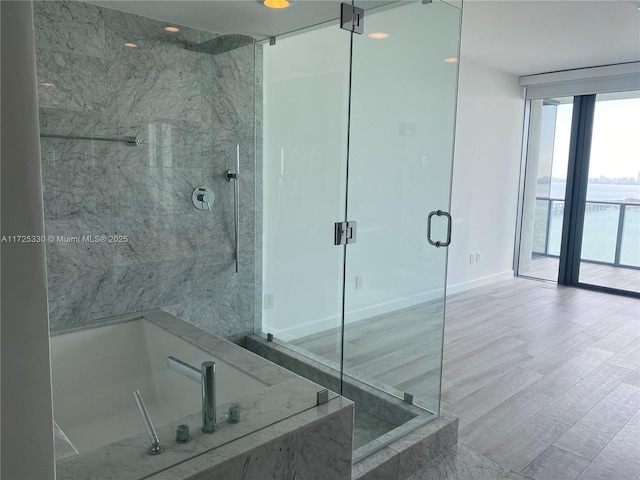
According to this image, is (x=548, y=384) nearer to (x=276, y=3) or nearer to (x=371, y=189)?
(x=371, y=189)

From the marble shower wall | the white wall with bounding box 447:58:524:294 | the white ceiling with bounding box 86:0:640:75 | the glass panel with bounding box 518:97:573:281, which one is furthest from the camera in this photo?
the glass panel with bounding box 518:97:573:281

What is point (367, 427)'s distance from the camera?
2402 millimetres

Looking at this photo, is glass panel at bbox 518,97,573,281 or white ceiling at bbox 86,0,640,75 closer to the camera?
white ceiling at bbox 86,0,640,75

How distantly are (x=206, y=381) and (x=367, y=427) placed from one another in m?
1.05

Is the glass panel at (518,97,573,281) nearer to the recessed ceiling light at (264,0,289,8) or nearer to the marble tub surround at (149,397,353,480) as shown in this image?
the recessed ceiling light at (264,0,289,8)

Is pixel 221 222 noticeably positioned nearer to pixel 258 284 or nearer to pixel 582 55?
pixel 258 284

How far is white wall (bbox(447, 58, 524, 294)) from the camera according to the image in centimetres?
517

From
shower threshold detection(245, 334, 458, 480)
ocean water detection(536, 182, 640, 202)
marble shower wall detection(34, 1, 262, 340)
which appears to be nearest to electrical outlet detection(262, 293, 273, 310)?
marble shower wall detection(34, 1, 262, 340)

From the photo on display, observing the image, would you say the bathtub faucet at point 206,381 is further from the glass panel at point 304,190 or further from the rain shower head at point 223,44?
the rain shower head at point 223,44

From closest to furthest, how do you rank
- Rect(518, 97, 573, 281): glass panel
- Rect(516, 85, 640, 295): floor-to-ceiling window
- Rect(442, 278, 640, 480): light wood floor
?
1. Rect(442, 278, 640, 480): light wood floor
2. Rect(516, 85, 640, 295): floor-to-ceiling window
3. Rect(518, 97, 573, 281): glass panel

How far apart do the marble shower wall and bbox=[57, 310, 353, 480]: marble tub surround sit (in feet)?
2.04

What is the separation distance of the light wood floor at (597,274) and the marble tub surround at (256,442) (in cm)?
508

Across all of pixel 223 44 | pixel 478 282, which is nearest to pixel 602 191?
pixel 478 282

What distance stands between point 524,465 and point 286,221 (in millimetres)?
1855
